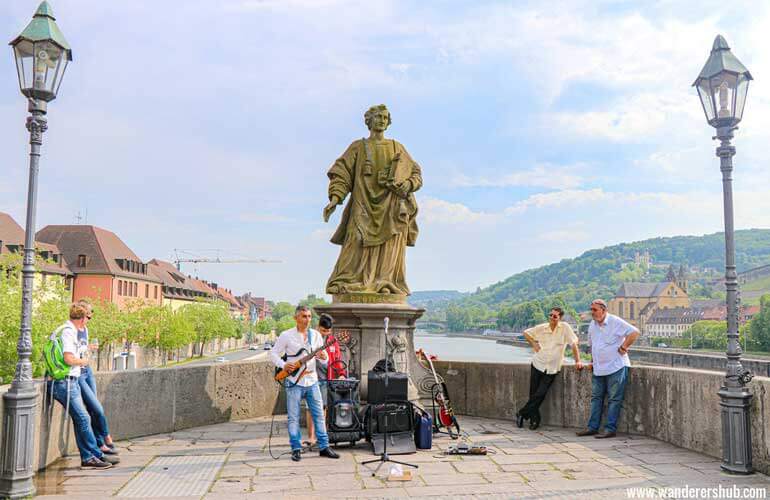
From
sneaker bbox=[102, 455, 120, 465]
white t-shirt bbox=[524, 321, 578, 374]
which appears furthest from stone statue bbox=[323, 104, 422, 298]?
sneaker bbox=[102, 455, 120, 465]

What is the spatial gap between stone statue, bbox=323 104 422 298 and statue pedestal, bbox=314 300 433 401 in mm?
332

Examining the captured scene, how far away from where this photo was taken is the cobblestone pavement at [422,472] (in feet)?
18.8

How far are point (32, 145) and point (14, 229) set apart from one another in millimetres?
51220

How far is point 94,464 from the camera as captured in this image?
21.7 feet

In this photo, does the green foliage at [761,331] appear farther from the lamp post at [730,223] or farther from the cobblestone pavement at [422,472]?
the lamp post at [730,223]

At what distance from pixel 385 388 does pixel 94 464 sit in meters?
3.06

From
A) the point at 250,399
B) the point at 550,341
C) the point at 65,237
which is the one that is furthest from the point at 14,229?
the point at 550,341

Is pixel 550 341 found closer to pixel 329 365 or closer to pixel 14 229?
pixel 329 365

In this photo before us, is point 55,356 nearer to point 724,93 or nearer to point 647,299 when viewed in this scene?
point 724,93

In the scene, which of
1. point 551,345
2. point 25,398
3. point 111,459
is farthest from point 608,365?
point 25,398

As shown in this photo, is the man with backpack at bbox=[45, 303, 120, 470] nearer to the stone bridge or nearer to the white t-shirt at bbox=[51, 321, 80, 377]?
the white t-shirt at bbox=[51, 321, 80, 377]

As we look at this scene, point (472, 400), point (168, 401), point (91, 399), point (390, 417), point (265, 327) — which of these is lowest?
point (265, 327)

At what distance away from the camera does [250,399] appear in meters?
9.91

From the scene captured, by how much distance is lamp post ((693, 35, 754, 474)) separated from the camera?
20.6 feet
